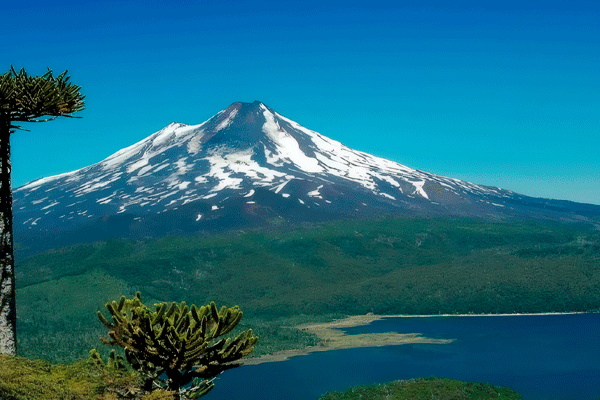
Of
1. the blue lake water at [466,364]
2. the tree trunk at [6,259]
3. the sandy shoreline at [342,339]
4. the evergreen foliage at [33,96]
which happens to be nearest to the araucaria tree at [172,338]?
the tree trunk at [6,259]

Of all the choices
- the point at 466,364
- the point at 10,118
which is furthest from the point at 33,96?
the point at 466,364

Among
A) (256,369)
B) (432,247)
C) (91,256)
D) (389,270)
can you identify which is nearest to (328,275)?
(389,270)

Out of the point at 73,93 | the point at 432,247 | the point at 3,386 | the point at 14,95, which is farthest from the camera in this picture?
the point at 432,247

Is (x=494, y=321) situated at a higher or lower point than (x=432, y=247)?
lower

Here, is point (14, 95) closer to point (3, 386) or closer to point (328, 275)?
point (3, 386)

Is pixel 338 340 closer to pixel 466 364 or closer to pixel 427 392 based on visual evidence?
pixel 466 364

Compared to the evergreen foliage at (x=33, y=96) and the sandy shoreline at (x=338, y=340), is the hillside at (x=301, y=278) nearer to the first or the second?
the sandy shoreline at (x=338, y=340)

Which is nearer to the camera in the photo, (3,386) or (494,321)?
(3,386)
